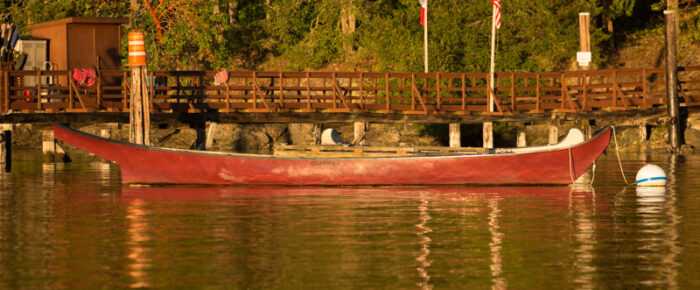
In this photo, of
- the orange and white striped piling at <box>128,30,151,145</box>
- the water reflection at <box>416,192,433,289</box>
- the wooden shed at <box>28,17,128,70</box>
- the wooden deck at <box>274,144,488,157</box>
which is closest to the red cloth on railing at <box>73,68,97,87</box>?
the wooden shed at <box>28,17,128,70</box>

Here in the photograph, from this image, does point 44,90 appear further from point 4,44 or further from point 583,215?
point 583,215

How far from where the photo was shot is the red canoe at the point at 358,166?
2658cm

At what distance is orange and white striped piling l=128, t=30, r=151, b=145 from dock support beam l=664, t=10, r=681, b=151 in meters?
16.3

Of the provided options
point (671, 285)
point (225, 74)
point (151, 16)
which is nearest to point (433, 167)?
point (225, 74)

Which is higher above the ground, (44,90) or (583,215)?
(44,90)

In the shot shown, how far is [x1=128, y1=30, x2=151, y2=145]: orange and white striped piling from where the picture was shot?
91.6 ft

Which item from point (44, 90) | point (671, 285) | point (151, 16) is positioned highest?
point (151, 16)

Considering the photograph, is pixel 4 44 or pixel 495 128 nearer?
pixel 4 44

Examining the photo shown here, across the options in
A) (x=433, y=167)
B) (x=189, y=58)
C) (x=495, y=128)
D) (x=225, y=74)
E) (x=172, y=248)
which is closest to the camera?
(x=172, y=248)

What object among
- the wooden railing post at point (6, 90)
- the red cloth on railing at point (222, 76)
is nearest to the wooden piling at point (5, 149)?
the wooden railing post at point (6, 90)

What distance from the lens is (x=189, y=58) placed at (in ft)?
171

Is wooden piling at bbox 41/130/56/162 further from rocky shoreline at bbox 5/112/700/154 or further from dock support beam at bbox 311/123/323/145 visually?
dock support beam at bbox 311/123/323/145

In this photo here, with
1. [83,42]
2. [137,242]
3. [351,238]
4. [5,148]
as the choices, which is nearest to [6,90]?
[5,148]

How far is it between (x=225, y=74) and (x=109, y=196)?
9527 millimetres
